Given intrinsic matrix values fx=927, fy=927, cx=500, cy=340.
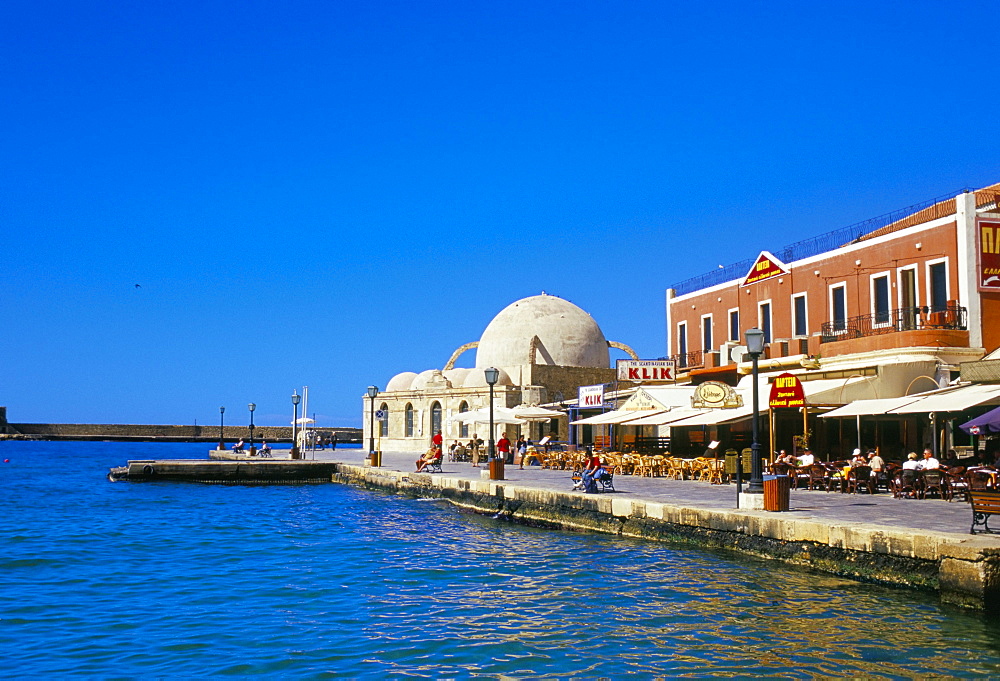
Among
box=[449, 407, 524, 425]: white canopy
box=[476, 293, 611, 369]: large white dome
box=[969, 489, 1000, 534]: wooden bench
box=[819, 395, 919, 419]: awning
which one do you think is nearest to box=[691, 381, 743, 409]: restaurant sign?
box=[819, 395, 919, 419]: awning

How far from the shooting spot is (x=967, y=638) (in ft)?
29.5

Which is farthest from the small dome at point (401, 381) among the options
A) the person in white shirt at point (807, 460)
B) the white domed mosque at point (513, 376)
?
the person in white shirt at point (807, 460)

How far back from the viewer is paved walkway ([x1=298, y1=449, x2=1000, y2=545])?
1252 centimetres

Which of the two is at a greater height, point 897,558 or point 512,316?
point 512,316

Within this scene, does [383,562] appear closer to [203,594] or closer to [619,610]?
[203,594]

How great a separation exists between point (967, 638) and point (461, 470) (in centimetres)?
2081

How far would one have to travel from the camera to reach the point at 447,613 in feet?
34.2

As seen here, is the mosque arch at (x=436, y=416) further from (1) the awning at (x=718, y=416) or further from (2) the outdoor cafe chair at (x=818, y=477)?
(2) the outdoor cafe chair at (x=818, y=477)

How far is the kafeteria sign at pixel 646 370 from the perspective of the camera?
102 feet

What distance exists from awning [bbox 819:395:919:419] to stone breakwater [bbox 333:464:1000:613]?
4798 millimetres

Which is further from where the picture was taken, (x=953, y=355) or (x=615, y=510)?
(x=953, y=355)

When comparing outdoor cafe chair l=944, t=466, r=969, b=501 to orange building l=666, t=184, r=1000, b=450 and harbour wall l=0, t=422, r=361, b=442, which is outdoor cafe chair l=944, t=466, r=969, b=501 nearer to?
orange building l=666, t=184, r=1000, b=450

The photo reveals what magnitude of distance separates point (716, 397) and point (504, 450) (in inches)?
406

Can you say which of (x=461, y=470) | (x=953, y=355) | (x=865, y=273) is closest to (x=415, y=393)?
(x=461, y=470)
